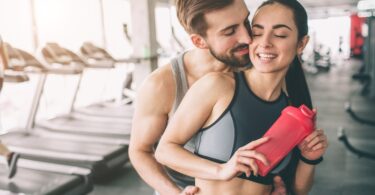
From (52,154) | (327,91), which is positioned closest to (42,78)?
(52,154)

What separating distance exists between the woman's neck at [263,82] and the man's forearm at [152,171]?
386 mm

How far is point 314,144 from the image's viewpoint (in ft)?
2.70

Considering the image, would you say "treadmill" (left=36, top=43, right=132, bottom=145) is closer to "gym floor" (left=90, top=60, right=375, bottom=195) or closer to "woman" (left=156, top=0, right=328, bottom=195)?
"gym floor" (left=90, top=60, right=375, bottom=195)

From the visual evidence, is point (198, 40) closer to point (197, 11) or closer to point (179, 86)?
point (197, 11)

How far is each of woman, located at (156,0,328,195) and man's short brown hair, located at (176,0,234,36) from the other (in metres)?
0.09

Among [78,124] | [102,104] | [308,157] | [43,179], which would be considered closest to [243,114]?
[308,157]

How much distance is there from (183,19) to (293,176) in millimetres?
482

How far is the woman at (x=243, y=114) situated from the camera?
0.81m

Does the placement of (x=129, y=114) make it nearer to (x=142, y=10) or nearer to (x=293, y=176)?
(x=142, y=10)

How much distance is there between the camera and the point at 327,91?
29.3ft

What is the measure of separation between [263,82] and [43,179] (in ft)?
9.25

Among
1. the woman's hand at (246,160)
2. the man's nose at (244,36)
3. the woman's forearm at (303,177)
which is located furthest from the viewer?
the woman's forearm at (303,177)

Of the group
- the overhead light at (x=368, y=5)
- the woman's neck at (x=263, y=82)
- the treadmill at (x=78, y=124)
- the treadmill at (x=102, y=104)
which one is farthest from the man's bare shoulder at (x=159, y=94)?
the overhead light at (x=368, y=5)

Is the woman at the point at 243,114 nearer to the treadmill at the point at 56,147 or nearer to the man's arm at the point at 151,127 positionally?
the man's arm at the point at 151,127
